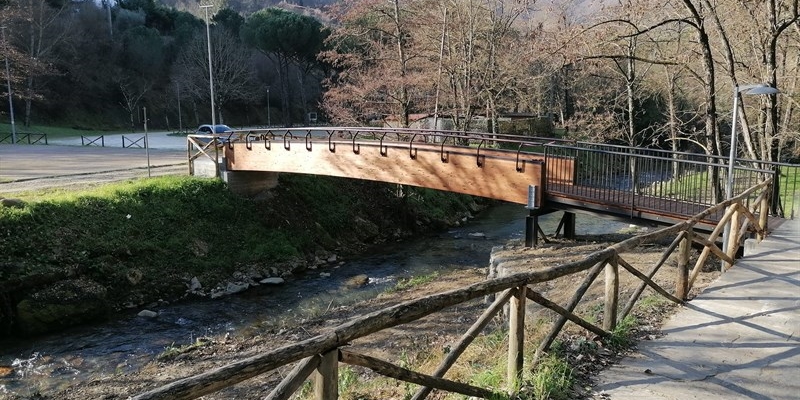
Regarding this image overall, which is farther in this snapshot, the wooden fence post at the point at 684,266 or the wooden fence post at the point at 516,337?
the wooden fence post at the point at 684,266

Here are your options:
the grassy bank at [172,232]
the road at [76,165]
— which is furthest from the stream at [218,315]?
the road at [76,165]

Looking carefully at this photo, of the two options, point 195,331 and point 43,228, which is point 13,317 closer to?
point 43,228

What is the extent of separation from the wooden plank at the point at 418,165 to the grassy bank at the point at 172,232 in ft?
7.71

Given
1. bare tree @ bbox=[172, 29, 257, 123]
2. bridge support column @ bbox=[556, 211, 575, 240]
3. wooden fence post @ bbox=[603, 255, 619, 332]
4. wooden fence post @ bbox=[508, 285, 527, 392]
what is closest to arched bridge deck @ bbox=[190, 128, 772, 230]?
bridge support column @ bbox=[556, 211, 575, 240]

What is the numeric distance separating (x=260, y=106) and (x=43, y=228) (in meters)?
48.7

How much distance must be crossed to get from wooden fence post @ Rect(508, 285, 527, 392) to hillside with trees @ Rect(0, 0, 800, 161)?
8787mm

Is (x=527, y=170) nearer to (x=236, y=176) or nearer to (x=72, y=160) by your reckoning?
(x=236, y=176)

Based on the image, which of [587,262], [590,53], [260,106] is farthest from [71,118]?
[587,262]

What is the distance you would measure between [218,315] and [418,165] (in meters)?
6.28

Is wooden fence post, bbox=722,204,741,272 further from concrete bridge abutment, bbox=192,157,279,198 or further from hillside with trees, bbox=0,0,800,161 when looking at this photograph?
concrete bridge abutment, bbox=192,157,279,198

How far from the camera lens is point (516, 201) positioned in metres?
13.2

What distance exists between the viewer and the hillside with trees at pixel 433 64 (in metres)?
13.5

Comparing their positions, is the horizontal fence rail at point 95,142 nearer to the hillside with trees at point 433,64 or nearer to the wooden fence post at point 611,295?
the hillside with trees at point 433,64

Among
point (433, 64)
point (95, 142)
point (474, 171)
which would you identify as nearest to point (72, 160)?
point (95, 142)
